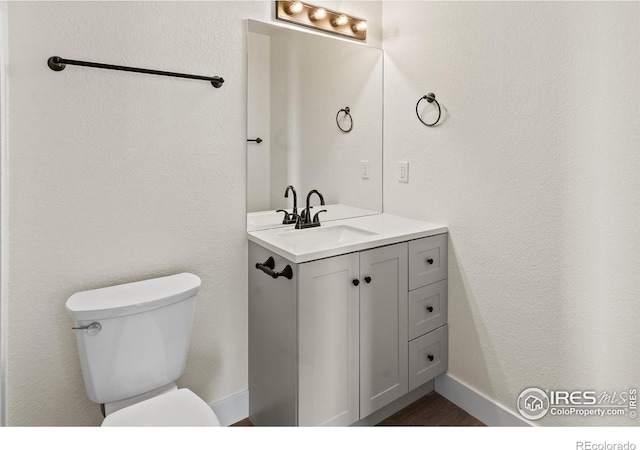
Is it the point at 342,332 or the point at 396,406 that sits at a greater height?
the point at 342,332

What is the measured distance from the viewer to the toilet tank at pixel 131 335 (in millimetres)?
1325

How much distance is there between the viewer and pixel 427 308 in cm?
195

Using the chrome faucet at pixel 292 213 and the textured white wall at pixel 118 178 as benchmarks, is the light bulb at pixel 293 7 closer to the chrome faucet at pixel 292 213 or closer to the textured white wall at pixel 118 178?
the textured white wall at pixel 118 178

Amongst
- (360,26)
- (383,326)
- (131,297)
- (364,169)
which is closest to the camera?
(131,297)

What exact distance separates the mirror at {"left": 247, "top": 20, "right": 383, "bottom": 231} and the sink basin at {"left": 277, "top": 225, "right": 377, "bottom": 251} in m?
0.13

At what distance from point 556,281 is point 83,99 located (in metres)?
1.91

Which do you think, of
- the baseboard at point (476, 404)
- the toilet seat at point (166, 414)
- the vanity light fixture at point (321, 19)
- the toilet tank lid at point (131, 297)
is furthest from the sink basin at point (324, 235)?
the vanity light fixture at point (321, 19)

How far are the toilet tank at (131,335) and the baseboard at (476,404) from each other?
1310mm

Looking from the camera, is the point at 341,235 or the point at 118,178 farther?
the point at 341,235

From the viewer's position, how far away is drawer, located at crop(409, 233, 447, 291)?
73.8 inches

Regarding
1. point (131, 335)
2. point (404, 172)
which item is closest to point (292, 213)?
point (404, 172)

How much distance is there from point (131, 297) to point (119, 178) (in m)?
0.46

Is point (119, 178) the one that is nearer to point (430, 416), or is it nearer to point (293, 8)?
point (293, 8)

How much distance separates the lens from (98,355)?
52.5 inches
